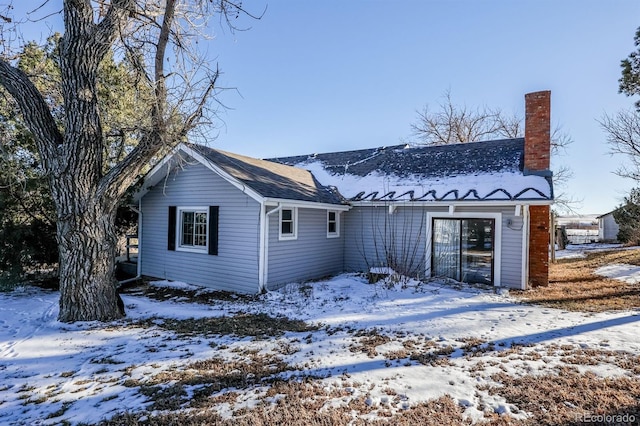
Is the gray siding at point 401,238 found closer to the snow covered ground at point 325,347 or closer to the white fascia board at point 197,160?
the snow covered ground at point 325,347

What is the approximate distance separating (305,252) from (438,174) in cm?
526

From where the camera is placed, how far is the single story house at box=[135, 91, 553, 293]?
359 inches

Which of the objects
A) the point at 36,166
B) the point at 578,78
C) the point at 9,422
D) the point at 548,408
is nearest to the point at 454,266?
the point at 548,408

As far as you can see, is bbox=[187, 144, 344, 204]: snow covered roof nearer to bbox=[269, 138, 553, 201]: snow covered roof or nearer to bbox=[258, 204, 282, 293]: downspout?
bbox=[258, 204, 282, 293]: downspout

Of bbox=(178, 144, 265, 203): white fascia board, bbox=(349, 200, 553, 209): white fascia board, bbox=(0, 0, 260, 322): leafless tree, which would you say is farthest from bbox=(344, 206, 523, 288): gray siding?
bbox=(0, 0, 260, 322): leafless tree

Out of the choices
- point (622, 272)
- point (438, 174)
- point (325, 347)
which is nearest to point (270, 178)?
point (438, 174)

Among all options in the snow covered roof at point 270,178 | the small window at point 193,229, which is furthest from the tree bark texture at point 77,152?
the small window at point 193,229

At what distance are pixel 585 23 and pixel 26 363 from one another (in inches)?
560

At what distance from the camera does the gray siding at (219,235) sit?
8.98 meters

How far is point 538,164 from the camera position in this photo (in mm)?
9875

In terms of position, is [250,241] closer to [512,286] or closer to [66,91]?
[66,91]

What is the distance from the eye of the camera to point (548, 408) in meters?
3.21

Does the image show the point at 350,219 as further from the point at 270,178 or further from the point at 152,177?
the point at 152,177

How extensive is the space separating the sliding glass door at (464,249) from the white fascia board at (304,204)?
2.99 meters
